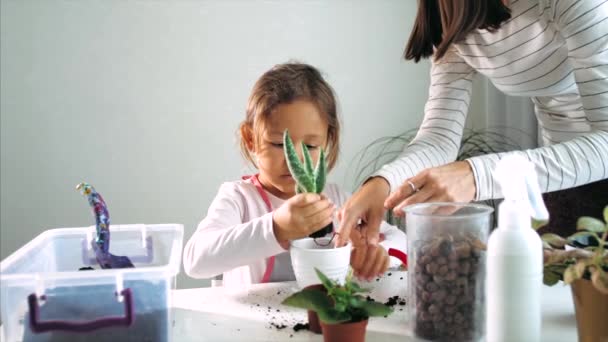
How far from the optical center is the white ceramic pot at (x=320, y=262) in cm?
91

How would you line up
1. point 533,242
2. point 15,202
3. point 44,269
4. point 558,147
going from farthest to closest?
point 15,202
point 558,147
point 44,269
point 533,242

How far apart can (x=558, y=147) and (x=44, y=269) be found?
3.04 ft

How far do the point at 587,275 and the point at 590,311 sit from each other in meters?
0.05

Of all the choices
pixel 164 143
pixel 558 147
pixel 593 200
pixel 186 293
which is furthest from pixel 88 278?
pixel 164 143

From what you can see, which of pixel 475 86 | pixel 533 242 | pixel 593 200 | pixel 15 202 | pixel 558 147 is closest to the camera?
pixel 533 242

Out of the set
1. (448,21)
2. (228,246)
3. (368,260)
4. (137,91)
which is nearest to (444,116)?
(448,21)

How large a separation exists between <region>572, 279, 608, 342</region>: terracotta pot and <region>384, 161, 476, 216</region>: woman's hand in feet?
0.91

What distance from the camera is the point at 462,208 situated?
792mm

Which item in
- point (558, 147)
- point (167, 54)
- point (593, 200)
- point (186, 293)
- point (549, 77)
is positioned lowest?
point (186, 293)

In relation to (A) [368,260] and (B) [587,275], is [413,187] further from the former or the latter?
(B) [587,275]

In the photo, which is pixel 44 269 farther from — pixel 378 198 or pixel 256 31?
pixel 256 31

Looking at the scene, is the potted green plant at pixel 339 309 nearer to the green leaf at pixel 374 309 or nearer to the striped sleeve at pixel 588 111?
the green leaf at pixel 374 309

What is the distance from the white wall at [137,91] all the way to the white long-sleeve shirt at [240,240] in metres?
0.96

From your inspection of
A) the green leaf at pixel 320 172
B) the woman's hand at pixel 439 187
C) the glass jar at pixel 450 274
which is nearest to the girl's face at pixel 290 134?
the green leaf at pixel 320 172
